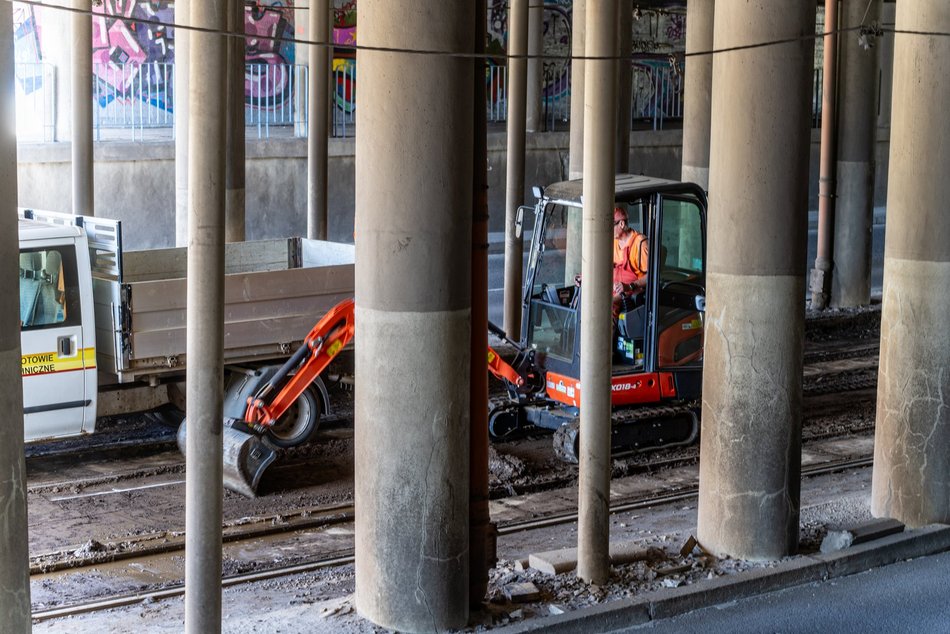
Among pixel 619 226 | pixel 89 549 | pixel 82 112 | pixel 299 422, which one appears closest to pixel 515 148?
pixel 619 226

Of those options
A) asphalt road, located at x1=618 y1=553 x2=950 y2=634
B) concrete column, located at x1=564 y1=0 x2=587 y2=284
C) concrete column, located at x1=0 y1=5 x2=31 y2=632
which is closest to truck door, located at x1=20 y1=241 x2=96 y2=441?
asphalt road, located at x1=618 y1=553 x2=950 y2=634

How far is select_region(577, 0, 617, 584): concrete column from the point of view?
28.9 ft

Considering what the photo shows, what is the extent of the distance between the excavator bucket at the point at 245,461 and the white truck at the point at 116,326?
1.06 m

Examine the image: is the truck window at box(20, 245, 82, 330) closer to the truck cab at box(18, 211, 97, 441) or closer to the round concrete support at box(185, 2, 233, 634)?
the truck cab at box(18, 211, 97, 441)

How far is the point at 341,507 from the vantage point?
12.0 meters

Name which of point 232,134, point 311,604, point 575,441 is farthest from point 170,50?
point 311,604

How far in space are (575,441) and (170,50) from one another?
1748 cm

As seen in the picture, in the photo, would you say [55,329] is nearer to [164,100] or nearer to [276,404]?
[276,404]

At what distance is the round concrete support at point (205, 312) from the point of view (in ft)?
23.0

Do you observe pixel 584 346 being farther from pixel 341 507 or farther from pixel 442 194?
pixel 341 507

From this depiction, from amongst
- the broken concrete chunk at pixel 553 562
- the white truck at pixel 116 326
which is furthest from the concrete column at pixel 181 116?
the broken concrete chunk at pixel 553 562

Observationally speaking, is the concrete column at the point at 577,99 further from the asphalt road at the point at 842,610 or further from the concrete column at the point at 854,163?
the asphalt road at the point at 842,610

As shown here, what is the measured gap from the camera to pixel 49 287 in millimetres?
12305

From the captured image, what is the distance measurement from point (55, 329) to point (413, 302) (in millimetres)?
5348
